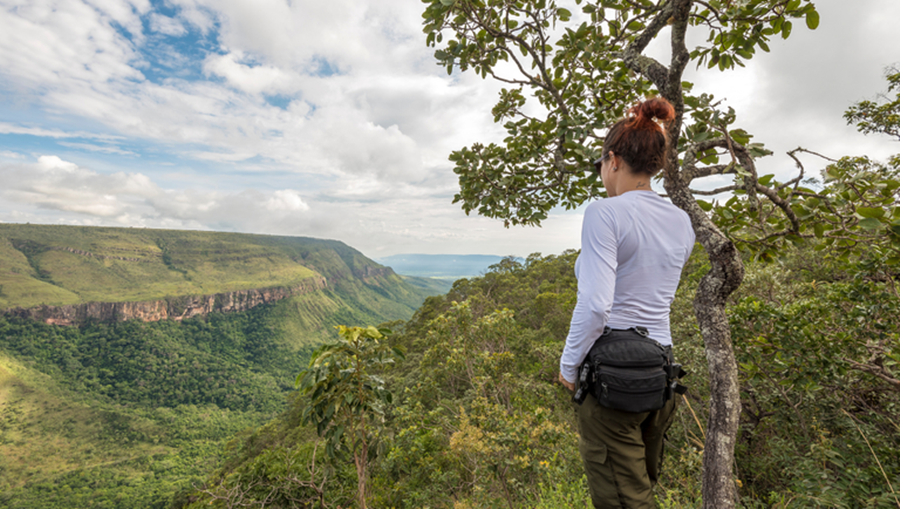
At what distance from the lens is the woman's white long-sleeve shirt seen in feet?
4.98

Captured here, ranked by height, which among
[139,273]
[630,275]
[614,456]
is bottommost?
[139,273]

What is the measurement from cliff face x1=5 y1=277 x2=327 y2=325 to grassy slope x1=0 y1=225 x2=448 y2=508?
336cm

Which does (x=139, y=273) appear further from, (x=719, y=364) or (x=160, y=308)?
(x=719, y=364)

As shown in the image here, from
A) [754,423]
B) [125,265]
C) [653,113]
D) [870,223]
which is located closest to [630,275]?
[653,113]

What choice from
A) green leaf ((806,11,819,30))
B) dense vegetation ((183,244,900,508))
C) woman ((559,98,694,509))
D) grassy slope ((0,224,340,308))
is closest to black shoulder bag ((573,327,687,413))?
woman ((559,98,694,509))

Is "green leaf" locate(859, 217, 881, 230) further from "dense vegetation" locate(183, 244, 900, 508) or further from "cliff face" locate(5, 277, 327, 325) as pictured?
"cliff face" locate(5, 277, 327, 325)

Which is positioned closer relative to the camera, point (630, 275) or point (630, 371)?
point (630, 371)

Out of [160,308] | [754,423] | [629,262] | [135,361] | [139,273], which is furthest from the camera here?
[139,273]

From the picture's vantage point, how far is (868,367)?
2.92 meters

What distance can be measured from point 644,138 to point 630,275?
672mm

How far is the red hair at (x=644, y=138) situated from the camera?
1.62 meters

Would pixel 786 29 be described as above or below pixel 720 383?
above

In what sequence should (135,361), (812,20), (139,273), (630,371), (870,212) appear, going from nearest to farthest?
(630,371)
(870,212)
(812,20)
(135,361)
(139,273)

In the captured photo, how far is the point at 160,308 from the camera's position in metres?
120
